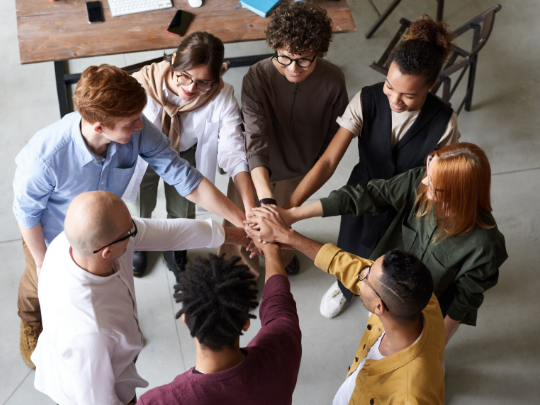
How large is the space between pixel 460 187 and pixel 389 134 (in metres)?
0.54

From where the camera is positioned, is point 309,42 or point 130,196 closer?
point 309,42

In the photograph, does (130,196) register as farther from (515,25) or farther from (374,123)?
(515,25)

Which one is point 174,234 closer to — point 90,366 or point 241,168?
point 241,168

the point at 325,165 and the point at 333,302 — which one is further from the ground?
the point at 325,165

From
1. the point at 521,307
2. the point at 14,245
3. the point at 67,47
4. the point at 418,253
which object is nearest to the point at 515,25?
the point at 521,307

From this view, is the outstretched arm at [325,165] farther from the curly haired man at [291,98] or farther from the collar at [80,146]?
the collar at [80,146]

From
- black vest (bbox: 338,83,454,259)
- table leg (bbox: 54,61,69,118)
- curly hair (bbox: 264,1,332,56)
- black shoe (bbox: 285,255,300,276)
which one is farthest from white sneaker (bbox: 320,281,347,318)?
table leg (bbox: 54,61,69,118)

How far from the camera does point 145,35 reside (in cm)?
312

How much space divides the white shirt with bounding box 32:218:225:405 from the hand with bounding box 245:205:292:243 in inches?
25.1

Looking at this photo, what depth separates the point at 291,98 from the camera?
2266mm

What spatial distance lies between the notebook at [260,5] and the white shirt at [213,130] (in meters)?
1.10

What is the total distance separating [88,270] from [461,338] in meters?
2.23

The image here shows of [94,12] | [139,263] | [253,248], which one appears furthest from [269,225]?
[94,12]

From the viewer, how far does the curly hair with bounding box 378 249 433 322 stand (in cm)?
150
